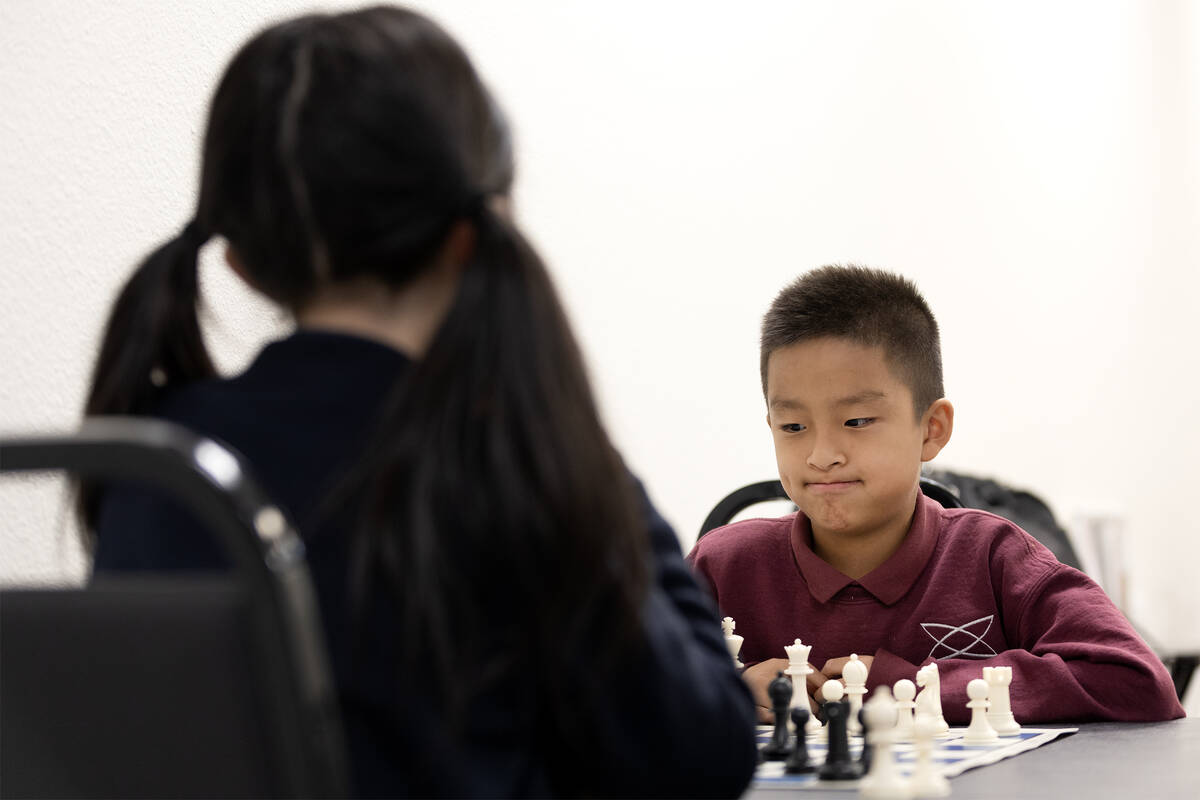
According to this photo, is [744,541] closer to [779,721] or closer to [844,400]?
[844,400]

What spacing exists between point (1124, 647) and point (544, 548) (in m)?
0.91

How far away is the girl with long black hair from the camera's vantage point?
691 mm

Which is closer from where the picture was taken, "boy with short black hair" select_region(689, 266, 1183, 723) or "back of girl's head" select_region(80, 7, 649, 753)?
"back of girl's head" select_region(80, 7, 649, 753)

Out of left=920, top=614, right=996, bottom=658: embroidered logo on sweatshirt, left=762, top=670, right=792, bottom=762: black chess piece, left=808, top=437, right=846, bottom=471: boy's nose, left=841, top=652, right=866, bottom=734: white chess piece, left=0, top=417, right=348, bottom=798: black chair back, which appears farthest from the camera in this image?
left=808, top=437, right=846, bottom=471: boy's nose

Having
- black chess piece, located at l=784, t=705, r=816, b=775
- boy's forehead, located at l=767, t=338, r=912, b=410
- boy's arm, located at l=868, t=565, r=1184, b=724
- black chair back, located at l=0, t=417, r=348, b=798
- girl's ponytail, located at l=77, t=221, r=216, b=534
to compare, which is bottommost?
boy's arm, located at l=868, t=565, r=1184, b=724

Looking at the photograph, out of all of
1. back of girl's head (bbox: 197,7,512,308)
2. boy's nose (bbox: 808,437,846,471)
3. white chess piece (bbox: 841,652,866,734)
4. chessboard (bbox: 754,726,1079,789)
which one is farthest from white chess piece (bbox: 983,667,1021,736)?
back of girl's head (bbox: 197,7,512,308)

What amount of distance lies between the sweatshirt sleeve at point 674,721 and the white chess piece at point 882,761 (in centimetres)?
13

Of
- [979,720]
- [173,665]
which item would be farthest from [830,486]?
[173,665]

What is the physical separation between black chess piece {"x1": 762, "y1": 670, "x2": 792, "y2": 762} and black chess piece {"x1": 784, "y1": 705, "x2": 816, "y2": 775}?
0.05 ft

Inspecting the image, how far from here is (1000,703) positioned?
128 cm

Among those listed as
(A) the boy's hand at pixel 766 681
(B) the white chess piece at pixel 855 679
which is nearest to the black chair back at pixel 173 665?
(B) the white chess piece at pixel 855 679

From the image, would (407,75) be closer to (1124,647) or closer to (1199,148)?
(1124,647)

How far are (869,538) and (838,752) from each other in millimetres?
683

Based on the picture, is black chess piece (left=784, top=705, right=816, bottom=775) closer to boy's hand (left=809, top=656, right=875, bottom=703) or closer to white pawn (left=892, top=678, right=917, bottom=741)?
white pawn (left=892, top=678, right=917, bottom=741)
